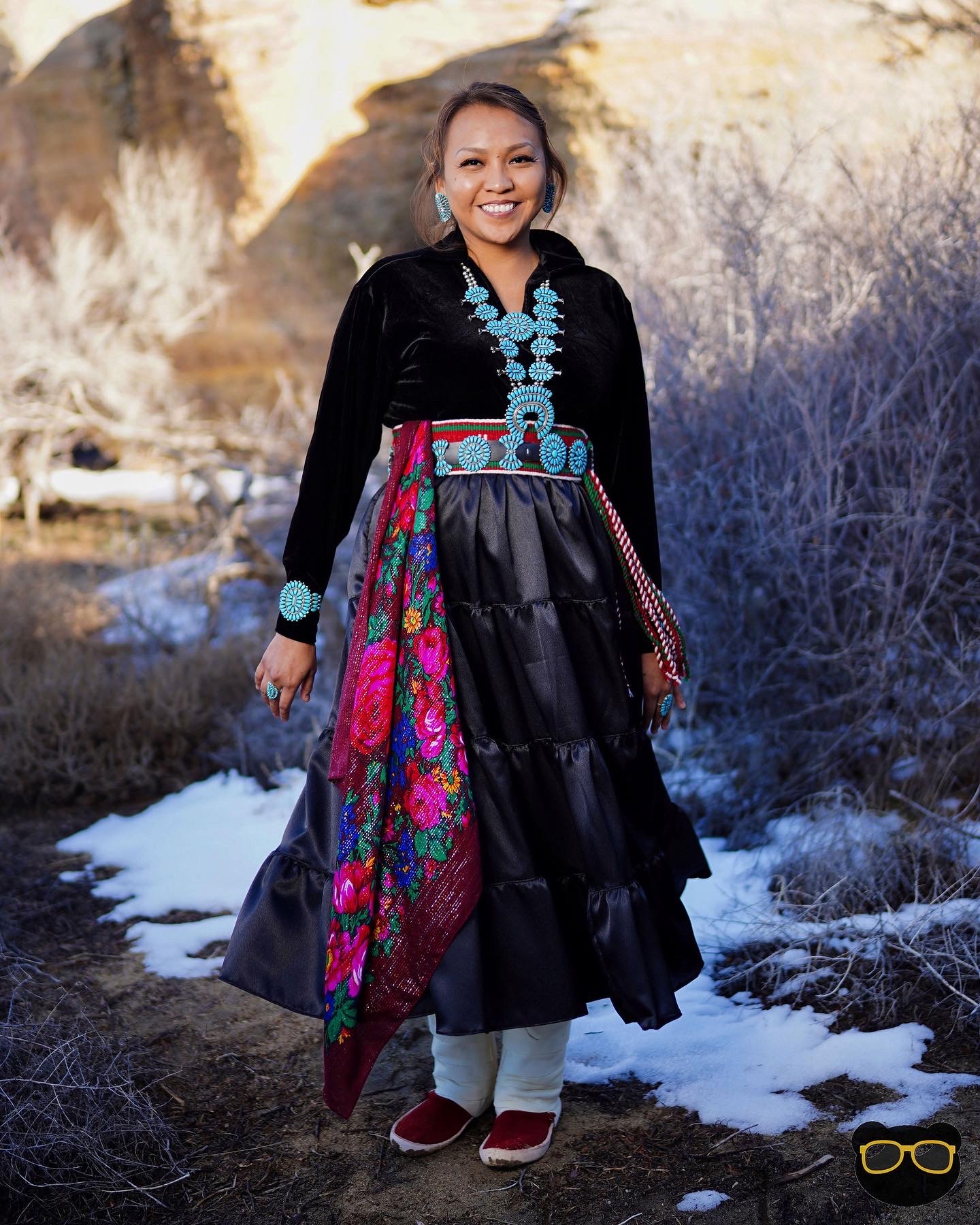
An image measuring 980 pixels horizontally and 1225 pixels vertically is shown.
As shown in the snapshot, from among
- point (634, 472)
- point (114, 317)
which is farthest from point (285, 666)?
point (114, 317)

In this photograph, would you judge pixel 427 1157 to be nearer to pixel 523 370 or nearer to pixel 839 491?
pixel 523 370

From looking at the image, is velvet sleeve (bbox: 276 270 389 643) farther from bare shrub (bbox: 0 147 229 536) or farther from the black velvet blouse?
bare shrub (bbox: 0 147 229 536)

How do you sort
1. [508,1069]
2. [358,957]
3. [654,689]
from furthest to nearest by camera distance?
1. [654,689]
2. [508,1069]
3. [358,957]

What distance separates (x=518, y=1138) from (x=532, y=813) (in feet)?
2.04

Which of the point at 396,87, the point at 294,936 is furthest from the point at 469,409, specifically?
the point at 396,87

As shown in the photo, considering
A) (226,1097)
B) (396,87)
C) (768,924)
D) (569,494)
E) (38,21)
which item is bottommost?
(226,1097)

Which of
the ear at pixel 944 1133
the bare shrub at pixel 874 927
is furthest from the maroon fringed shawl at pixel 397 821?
the bare shrub at pixel 874 927

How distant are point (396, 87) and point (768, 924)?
11.4m

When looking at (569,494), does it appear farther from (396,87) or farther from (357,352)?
(396,87)

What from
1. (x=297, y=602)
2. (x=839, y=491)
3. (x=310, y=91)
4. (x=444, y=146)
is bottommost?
(x=297, y=602)

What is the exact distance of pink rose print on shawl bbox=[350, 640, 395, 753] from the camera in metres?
2.02

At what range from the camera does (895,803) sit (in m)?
3.81

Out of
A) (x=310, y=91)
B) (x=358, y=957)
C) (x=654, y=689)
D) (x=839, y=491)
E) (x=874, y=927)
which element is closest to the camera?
(x=358, y=957)

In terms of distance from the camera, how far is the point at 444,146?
2176 mm
